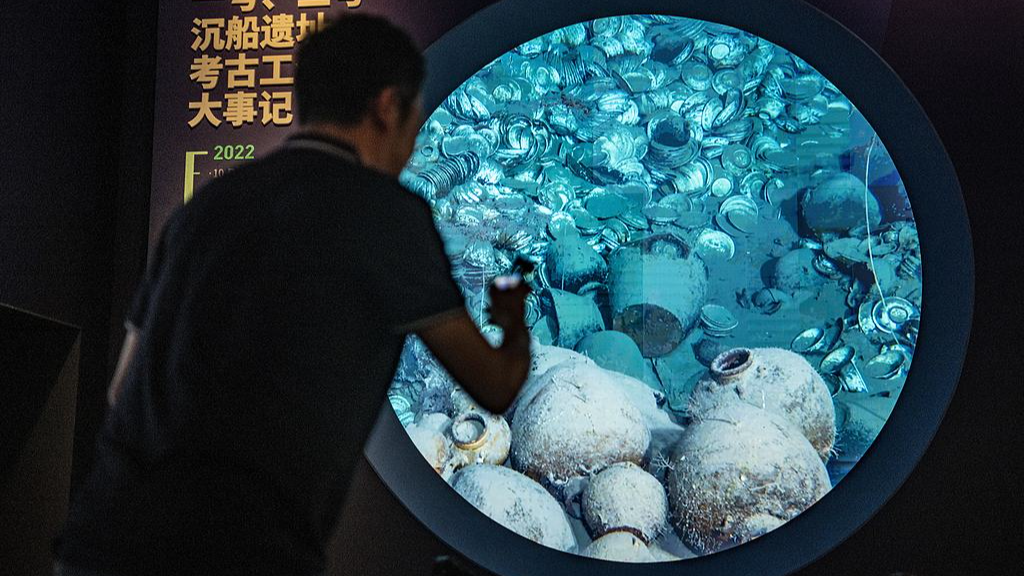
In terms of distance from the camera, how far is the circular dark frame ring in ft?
6.86

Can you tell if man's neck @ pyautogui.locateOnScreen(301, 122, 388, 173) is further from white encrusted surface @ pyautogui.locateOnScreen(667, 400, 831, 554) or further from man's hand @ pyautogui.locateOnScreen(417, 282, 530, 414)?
white encrusted surface @ pyautogui.locateOnScreen(667, 400, 831, 554)

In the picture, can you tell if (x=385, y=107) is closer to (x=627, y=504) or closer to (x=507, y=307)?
(x=507, y=307)

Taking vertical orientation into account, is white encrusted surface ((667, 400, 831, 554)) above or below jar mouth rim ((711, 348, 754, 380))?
below

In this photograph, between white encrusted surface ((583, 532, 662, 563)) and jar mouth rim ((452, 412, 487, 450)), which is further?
jar mouth rim ((452, 412, 487, 450))

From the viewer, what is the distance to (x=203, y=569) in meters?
0.79

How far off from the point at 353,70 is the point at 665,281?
1.59m

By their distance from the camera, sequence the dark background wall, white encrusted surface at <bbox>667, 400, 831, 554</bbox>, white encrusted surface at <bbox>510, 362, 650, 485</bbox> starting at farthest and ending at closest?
white encrusted surface at <bbox>510, 362, 650, 485</bbox> < white encrusted surface at <bbox>667, 400, 831, 554</bbox> < the dark background wall

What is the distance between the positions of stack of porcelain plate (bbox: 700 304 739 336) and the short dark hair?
61.9 inches

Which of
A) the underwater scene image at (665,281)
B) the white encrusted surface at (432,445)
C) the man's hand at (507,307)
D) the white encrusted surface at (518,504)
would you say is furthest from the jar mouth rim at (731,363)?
the man's hand at (507,307)

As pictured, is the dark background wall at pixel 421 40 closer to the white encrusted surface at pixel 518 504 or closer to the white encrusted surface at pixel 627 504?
the white encrusted surface at pixel 518 504

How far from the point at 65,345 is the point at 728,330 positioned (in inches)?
57.3

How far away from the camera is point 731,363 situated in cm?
238

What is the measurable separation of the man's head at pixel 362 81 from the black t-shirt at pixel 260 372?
72 mm

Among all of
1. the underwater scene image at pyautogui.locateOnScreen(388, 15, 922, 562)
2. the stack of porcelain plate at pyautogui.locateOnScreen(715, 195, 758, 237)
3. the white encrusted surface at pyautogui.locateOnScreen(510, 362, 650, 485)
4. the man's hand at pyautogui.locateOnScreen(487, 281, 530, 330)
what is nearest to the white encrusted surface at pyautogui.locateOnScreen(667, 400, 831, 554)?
the underwater scene image at pyautogui.locateOnScreen(388, 15, 922, 562)
